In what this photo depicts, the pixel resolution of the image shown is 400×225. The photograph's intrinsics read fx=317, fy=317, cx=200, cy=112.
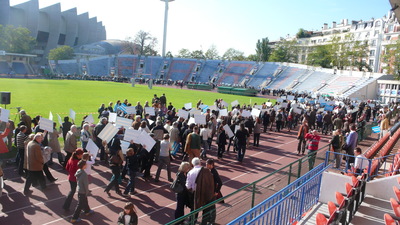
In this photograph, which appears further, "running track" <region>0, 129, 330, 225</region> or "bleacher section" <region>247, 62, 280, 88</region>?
"bleacher section" <region>247, 62, 280, 88</region>

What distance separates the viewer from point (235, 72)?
74500 millimetres

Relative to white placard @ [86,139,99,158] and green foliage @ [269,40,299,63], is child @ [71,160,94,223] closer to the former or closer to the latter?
white placard @ [86,139,99,158]

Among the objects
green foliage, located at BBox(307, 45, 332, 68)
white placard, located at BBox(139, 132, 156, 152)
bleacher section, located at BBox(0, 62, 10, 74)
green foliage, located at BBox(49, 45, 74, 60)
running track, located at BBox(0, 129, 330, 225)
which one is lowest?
running track, located at BBox(0, 129, 330, 225)

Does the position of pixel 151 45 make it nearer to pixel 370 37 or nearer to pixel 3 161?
pixel 370 37

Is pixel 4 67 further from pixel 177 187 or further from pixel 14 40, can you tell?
pixel 177 187

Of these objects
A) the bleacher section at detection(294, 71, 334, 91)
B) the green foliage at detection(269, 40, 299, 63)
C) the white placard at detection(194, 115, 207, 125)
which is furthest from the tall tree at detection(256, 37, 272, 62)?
the white placard at detection(194, 115, 207, 125)

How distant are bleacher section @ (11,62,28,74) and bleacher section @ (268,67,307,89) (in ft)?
197

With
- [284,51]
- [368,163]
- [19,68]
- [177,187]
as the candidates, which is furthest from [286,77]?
[19,68]

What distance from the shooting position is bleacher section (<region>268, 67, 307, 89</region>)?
2495 inches

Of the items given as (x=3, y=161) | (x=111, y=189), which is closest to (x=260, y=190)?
(x=111, y=189)

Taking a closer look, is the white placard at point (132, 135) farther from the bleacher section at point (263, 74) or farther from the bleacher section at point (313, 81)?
the bleacher section at point (263, 74)

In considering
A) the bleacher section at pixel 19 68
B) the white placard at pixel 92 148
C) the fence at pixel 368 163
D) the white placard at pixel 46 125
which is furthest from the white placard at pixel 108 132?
the bleacher section at pixel 19 68

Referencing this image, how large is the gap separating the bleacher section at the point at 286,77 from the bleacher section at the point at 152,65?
3078cm

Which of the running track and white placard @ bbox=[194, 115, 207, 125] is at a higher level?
white placard @ bbox=[194, 115, 207, 125]
